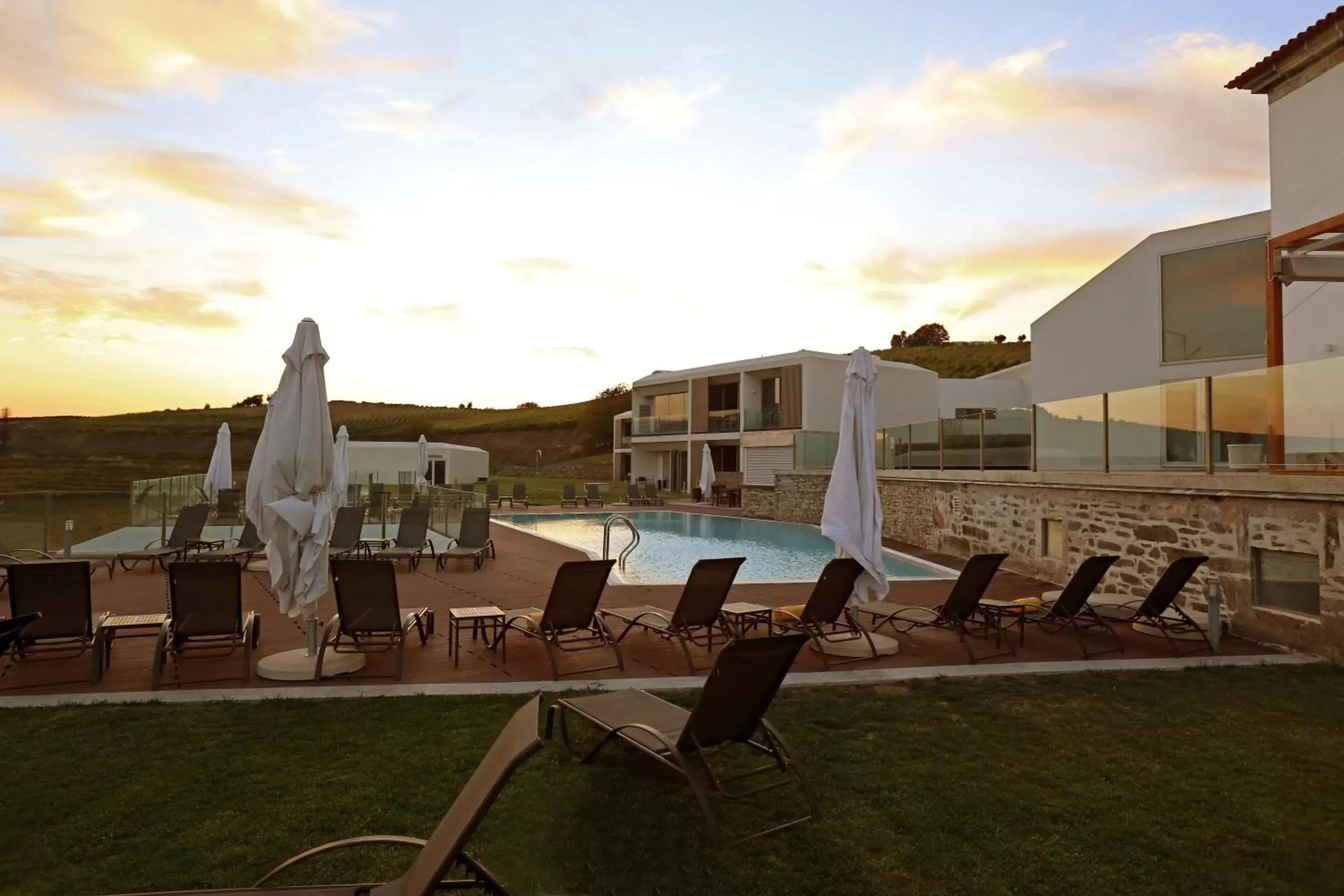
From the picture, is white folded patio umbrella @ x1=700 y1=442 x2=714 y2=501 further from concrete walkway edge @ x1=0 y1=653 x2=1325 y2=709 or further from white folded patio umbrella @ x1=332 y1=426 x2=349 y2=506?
concrete walkway edge @ x1=0 y1=653 x2=1325 y2=709

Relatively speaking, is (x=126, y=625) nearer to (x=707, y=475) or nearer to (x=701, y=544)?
(x=701, y=544)

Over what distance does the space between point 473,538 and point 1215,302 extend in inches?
584

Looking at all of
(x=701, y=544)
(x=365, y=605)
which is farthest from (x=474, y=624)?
(x=701, y=544)

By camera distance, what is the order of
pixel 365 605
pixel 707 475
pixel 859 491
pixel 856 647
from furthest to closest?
pixel 707 475 → pixel 859 491 → pixel 856 647 → pixel 365 605

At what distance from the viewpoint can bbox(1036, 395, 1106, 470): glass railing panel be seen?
1006cm

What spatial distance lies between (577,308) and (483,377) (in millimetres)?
60037

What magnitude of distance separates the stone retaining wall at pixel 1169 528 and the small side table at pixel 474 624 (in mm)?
6794

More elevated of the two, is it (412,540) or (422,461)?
(422,461)

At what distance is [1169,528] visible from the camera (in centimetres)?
848

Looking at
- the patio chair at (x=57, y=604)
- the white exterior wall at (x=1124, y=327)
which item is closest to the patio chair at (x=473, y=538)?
the patio chair at (x=57, y=604)

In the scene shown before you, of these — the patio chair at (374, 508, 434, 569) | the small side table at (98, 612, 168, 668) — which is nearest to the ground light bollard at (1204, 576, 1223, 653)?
the small side table at (98, 612, 168, 668)

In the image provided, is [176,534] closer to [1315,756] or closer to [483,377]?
[1315,756]

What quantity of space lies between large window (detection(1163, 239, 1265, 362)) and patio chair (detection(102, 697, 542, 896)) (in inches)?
671

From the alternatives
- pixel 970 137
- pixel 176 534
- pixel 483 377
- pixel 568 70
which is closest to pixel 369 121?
pixel 568 70
